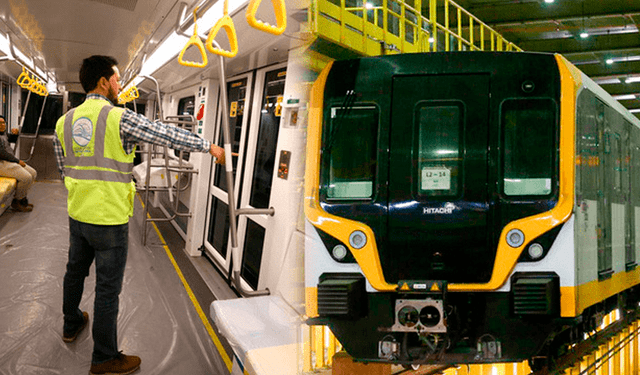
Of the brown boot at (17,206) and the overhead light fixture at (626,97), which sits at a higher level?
the overhead light fixture at (626,97)

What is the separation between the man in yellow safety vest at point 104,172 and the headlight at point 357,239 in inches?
40.4

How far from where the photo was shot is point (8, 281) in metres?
4.54

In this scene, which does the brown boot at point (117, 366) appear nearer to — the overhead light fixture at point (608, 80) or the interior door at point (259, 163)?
the interior door at point (259, 163)

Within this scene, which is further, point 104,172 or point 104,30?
point 104,30

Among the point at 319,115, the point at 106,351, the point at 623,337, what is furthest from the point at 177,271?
the point at 623,337

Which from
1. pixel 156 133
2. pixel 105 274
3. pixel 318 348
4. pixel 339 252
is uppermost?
pixel 156 133

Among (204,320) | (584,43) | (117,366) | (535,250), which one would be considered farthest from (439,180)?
(584,43)

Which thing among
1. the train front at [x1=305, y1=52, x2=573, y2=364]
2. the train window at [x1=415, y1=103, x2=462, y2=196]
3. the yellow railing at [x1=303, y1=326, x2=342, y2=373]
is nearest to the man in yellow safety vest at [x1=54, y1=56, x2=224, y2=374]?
the train front at [x1=305, y1=52, x2=573, y2=364]

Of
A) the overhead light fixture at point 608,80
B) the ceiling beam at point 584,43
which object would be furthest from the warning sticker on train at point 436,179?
the overhead light fixture at point 608,80

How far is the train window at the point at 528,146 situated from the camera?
332cm

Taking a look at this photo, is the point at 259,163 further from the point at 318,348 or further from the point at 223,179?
the point at 318,348

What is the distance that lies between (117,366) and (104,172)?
1.14 metres

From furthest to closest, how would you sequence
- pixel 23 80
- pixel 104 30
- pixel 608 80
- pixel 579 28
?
1. pixel 608 80
2. pixel 579 28
3. pixel 104 30
4. pixel 23 80

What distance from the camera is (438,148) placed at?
3469mm
